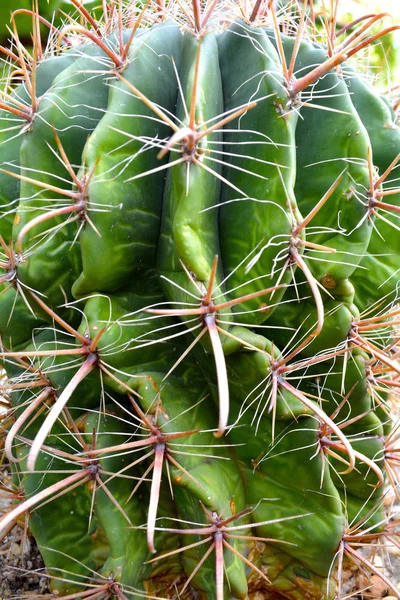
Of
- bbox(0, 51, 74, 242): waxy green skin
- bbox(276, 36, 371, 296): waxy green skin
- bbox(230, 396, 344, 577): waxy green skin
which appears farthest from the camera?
bbox(0, 51, 74, 242): waxy green skin

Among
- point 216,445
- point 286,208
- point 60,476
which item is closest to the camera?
point 286,208

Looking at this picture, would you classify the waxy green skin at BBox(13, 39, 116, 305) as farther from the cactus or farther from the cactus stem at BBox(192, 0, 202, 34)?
the cactus stem at BBox(192, 0, 202, 34)

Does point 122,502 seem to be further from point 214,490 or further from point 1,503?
point 1,503

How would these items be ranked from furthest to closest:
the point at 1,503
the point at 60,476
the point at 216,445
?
1. the point at 1,503
2. the point at 60,476
3. the point at 216,445

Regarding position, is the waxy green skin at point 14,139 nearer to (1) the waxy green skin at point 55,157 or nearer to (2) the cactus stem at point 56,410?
(1) the waxy green skin at point 55,157

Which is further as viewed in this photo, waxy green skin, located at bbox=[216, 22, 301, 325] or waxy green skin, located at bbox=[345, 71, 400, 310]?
waxy green skin, located at bbox=[345, 71, 400, 310]

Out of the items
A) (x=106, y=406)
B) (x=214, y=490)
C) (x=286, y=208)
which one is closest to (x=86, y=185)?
(x=286, y=208)

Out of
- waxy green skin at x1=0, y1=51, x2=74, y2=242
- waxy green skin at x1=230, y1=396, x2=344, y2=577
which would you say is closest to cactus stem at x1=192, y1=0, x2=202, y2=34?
waxy green skin at x1=0, y1=51, x2=74, y2=242

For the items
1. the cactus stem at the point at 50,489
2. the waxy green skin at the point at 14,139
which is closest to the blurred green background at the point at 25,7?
the waxy green skin at the point at 14,139
